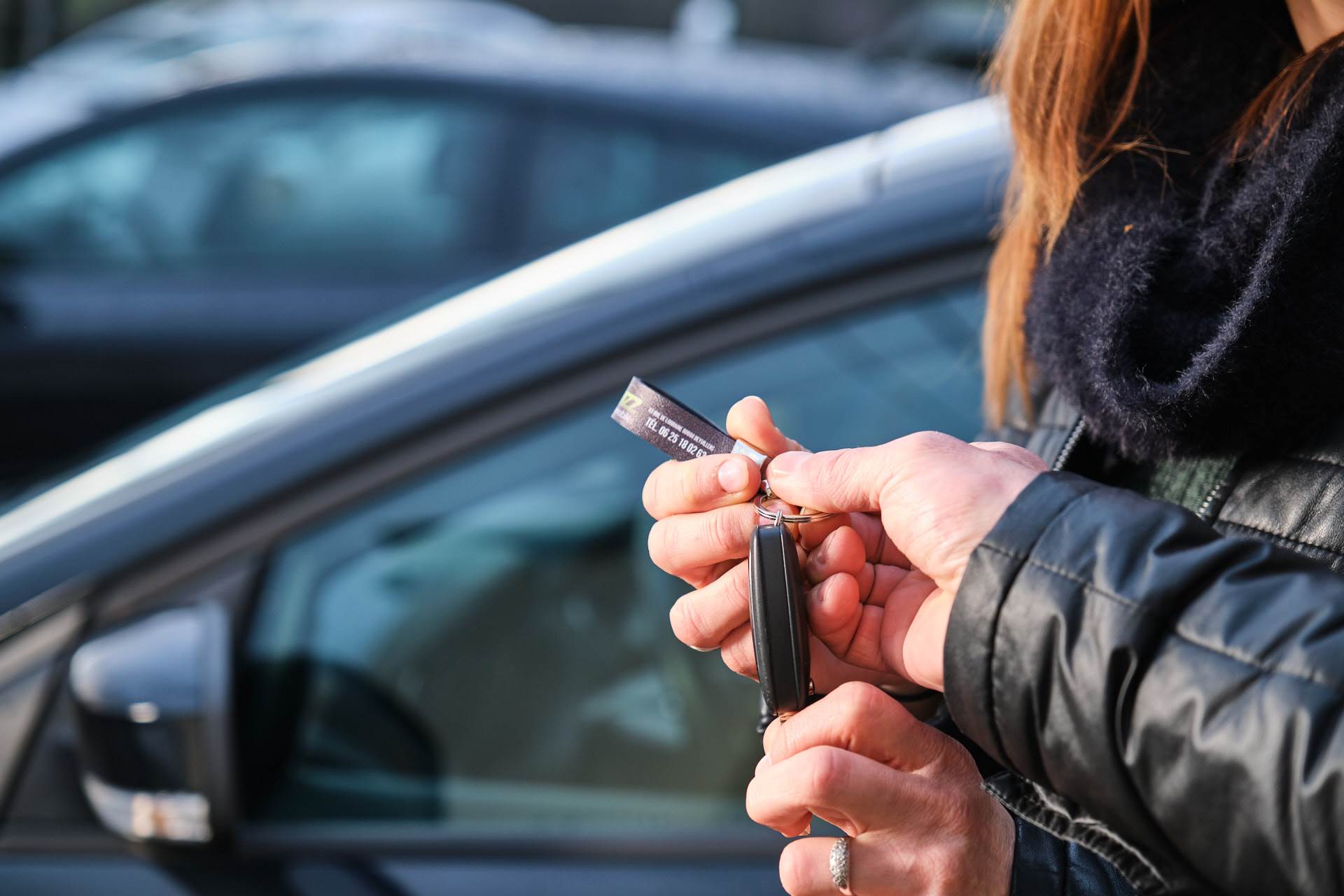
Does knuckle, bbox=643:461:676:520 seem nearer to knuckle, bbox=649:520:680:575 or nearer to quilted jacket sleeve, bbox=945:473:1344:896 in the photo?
knuckle, bbox=649:520:680:575

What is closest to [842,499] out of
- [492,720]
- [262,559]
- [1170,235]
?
[1170,235]

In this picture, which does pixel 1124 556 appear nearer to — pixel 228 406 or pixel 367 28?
pixel 228 406

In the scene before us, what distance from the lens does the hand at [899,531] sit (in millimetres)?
919

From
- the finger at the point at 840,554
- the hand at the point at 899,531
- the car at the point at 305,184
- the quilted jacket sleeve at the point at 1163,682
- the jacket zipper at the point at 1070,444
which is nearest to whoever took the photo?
the quilted jacket sleeve at the point at 1163,682

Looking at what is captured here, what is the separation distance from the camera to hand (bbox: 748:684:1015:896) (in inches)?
38.4

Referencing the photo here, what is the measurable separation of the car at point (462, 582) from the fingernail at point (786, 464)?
24.1 inches

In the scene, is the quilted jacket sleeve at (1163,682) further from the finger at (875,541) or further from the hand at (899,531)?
the finger at (875,541)

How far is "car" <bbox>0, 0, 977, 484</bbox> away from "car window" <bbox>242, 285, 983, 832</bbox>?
2.02 metres

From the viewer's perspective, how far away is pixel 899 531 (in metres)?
0.94

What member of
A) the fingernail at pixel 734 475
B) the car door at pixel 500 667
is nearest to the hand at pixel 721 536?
the fingernail at pixel 734 475

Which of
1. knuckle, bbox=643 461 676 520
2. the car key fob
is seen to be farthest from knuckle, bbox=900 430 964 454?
knuckle, bbox=643 461 676 520

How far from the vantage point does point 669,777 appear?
182 centimetres

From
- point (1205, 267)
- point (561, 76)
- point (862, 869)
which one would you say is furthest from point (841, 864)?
point (561, 76)

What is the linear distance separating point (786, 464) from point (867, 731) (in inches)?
8.4
